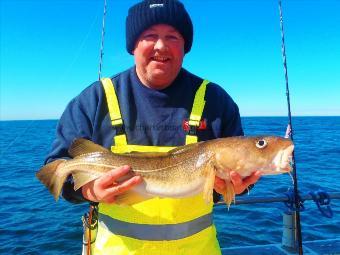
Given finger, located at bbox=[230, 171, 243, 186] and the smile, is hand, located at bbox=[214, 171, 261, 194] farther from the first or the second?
the smile

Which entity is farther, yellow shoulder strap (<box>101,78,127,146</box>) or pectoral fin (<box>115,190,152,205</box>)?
yellow shoulder strap (<box>101,78,127,146</box>)

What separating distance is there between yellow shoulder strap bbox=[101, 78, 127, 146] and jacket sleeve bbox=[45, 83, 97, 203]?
142mm

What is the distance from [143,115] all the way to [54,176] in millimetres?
924

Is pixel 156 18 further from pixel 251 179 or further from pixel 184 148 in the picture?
pixel 251 179

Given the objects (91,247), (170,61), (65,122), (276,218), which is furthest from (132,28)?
(276,218)

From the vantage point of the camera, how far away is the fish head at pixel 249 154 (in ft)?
10.3

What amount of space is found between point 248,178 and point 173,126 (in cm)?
79

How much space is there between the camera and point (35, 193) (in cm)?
1565

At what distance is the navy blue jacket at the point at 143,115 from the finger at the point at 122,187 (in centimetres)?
43

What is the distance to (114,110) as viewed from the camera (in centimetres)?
336

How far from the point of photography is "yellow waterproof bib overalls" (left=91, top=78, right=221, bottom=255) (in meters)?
3.11

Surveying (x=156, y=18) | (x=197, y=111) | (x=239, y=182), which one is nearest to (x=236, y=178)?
(x=239, y=182)

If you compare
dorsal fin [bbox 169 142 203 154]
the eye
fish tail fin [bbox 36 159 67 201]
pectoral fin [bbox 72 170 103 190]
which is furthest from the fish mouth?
fish tail fin [bbox 36 159 67 201]

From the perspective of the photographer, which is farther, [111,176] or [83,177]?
[83,177]
